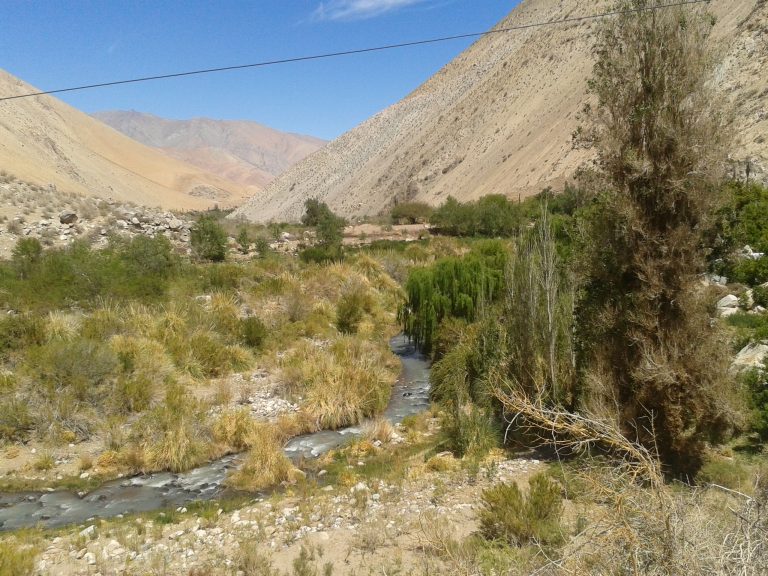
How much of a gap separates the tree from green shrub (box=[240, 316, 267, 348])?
9219mm

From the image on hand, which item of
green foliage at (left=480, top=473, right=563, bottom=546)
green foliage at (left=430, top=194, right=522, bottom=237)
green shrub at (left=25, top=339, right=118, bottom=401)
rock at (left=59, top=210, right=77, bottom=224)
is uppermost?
rock at (left=59, top=210, right=77, bottom=224)

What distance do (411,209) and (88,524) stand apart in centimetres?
3890

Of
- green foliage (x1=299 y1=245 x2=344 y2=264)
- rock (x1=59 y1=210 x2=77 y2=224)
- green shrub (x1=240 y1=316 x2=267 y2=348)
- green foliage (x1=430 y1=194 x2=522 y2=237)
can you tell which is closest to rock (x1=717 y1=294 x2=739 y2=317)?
green shrub (x1=240 y1=316 x2=267 y2=348)

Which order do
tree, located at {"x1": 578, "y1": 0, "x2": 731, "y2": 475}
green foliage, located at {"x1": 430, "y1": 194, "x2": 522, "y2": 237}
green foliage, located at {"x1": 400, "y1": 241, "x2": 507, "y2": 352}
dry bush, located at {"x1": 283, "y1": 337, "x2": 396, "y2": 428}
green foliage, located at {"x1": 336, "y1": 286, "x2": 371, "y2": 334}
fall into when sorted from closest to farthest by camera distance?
tree, located at {"x1": 578, "y1": 0, "x2": 731, "y2": 475}
dry bush, located at {"x1": 283, "y1": 337, "x2": 396, "y2": 428}
green foliage, located at {"x1": 400, "y1": 241, "x2": 507, "y2": 352}
green foliage, located at {"x1": 336, "y1": 286, "x2": 371, "y2": 334}
green foliage, located at {"x1": 430, "y1": 194, "x2": 522, "y2": 237}

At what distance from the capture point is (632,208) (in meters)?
6.31

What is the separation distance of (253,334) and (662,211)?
33.5 feet

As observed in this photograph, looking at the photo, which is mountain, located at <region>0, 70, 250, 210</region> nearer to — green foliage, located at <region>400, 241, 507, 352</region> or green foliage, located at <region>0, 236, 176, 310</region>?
green foliage, located at <region>0, 236, 176, 310</region>

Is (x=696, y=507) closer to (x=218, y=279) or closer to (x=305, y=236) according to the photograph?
(x=218, y=279)

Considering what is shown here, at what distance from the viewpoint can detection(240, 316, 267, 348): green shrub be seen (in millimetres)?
14027

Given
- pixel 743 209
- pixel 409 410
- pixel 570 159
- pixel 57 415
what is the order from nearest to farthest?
pixel 57 415
pixel 409 410
pixel 743 209
pixel 570 159

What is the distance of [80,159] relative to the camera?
238ft

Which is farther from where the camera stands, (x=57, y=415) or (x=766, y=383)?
(x=57, y=415)

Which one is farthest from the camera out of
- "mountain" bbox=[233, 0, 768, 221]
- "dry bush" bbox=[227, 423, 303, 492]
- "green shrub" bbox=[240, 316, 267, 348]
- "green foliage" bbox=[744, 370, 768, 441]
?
"mountain" bbox=[233, 0, 768, 221]

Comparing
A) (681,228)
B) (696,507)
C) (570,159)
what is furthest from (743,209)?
(570,159)
